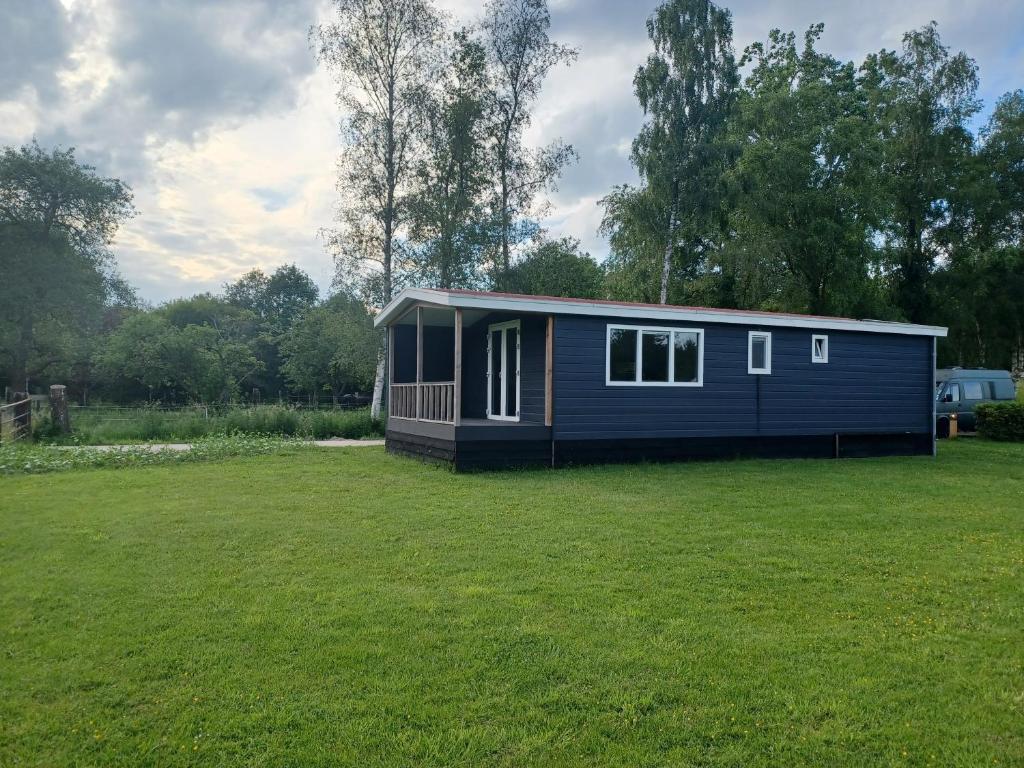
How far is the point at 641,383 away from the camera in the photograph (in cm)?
1059

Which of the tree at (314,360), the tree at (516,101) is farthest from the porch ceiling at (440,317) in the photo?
the tree at (314,360)

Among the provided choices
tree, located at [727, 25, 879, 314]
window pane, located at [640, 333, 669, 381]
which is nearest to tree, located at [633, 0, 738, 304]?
tree, located at [727, 25, 879, 314]

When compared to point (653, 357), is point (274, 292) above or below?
above

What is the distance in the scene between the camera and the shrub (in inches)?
609

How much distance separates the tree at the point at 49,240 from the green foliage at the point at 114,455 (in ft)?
44.4

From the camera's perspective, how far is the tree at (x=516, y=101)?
19.8 m

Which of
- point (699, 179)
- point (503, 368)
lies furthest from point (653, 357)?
point (699, 179)

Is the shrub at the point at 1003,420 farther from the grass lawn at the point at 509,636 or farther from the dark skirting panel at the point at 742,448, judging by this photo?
the grass lawn at the point at 509,636

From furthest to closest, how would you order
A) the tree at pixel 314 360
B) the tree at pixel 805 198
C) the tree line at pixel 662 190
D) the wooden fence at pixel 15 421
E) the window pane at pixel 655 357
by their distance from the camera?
the tree at pixel 314 360 → the tree at pixel 805 198 → the tree line at pixel 662 190 → the wooden fence at pixel 15 421 → the window pane at pixel 655 357

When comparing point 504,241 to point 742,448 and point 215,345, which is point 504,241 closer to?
point 742,448

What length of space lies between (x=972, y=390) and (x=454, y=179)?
48.3ft

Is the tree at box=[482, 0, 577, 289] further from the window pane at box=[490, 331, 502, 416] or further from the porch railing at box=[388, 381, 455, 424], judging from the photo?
the porch railing at box=[388, 381, 455, 424]

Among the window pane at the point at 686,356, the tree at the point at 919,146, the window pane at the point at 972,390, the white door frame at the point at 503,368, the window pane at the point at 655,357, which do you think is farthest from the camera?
the tree at the point at 919,146

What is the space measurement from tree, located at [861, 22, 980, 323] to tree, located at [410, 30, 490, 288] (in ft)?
41.1
